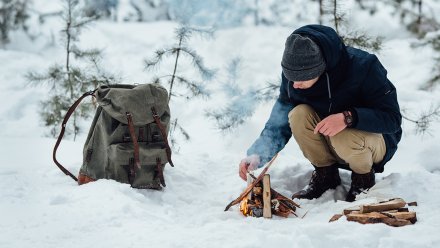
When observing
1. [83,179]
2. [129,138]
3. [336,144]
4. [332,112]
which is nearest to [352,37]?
[332,112]

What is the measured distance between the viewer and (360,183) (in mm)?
2955

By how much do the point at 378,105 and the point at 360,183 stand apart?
49 centimetres

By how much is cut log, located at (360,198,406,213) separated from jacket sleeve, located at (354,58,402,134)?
Result: 0.41 meters

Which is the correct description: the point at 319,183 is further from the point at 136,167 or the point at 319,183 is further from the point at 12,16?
the point at 12,16

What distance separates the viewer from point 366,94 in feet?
9.08

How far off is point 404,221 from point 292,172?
128 centimetres

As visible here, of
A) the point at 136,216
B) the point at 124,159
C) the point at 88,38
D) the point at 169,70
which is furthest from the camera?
the point at 88,38

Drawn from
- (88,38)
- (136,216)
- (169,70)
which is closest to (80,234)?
(136,216)

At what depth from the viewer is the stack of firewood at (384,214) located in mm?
2293

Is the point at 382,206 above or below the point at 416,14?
below

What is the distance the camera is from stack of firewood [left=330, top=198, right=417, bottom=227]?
2293mm

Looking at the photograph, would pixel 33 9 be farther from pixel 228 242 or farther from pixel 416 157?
pixel 228 242

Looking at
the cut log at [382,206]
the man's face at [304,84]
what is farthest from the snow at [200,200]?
the man's face at [304,84]

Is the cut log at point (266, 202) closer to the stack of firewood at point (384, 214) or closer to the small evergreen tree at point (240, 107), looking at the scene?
the stack of firewood at point (384, 214)
